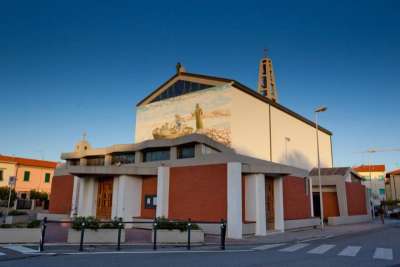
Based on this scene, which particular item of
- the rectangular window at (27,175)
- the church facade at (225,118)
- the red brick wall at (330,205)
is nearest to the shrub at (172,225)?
the church facade at (225,118)

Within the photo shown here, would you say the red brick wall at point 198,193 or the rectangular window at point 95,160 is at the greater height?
the rectangular window at point 95,160

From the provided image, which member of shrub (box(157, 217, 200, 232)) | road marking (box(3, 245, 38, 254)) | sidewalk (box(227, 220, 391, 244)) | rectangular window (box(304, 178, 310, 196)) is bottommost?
sidewalk (box(227, 220, 391, 244))

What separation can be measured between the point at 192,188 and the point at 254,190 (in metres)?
3.85

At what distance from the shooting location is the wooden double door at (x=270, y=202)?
20.2 m

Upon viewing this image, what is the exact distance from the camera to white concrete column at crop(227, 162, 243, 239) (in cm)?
1664

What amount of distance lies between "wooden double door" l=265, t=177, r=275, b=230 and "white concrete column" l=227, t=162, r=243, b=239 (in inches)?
149

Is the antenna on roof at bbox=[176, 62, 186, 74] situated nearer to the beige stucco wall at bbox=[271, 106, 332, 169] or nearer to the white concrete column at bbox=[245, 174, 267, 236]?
the beige stucco wall at bbox=[271, 106, 332, 169]

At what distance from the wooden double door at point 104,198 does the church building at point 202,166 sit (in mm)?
74

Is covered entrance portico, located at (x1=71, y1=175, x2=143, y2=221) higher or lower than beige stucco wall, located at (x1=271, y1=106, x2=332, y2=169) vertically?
lower

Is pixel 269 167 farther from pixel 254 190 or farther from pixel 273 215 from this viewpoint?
pixel 273 215

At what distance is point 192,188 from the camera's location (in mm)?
19359

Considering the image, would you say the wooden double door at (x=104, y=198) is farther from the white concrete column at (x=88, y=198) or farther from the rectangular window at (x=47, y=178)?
the rectangular window at (x=47, y=178)

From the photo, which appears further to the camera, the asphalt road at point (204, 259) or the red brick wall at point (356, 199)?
the red brick wall at point (356, 199)

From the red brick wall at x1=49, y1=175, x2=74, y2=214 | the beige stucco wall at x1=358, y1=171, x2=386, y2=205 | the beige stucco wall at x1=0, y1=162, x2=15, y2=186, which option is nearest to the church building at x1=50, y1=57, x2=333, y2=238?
the red brick wall at x1=49, y1=175, x2=74, y2=214
